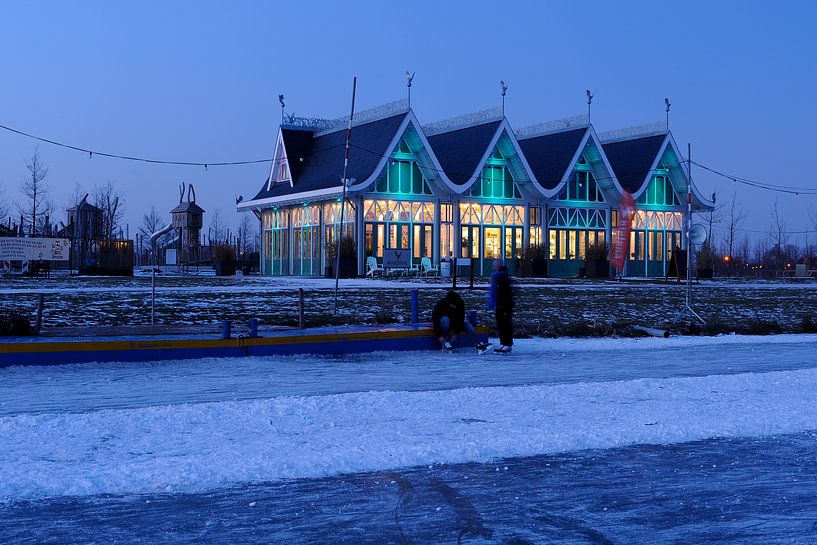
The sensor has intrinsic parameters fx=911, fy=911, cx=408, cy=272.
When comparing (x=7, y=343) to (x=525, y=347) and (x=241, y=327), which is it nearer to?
(x=241, y=327)

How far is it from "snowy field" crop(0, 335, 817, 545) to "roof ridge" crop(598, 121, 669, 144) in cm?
4929

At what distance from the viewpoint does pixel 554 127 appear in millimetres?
58719

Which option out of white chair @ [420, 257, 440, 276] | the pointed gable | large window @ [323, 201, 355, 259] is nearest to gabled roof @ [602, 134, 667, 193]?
white chair @ [420, 257, 440, 276]

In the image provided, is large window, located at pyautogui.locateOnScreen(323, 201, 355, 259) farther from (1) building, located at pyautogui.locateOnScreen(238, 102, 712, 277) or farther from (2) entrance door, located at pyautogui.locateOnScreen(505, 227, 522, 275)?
(2) entrance door, located at pyautogui.locateOnScreen(505, 227, 522, 275)

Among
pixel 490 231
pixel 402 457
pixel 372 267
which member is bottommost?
pixel 402 457

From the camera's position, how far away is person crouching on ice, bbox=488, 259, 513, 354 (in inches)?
551

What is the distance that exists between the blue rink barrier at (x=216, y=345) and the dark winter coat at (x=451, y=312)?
0.71 feet

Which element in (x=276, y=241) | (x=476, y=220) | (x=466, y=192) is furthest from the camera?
(x=276, y=241)

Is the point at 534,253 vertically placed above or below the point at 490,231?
below

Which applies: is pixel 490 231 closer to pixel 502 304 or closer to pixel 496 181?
pixel 496 181

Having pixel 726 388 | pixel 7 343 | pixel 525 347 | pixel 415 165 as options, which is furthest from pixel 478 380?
pixel 415 165

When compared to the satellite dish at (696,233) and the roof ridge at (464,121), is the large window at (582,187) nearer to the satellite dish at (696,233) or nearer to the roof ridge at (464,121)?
the roof ridge at (464,121)

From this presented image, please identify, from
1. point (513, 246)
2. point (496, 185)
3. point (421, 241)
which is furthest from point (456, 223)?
point (513, 246)

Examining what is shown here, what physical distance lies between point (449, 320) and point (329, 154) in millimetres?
38317
